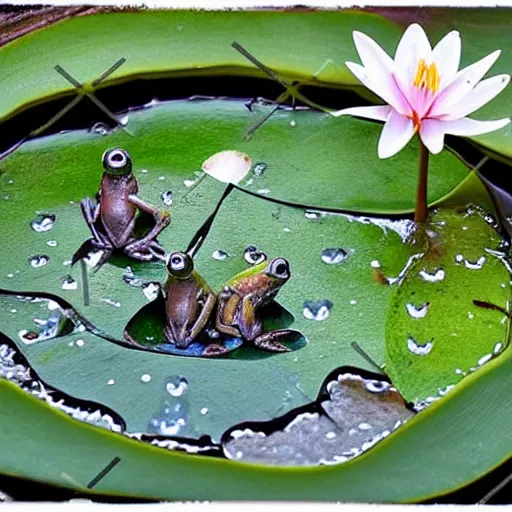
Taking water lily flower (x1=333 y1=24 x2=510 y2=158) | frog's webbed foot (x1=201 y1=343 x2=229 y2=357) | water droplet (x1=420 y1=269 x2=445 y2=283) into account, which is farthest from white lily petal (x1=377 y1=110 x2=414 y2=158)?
frog's webbed foot (x1=201 y1=343 x2=229 y2=357)

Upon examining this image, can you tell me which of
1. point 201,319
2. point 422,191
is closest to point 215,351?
point 201,319

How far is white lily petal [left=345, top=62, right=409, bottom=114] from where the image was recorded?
1053 millimetres

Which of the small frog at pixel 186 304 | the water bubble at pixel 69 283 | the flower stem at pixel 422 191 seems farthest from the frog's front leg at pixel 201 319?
the flower stem at pixel 422 191

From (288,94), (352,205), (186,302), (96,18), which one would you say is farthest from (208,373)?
(96,18)

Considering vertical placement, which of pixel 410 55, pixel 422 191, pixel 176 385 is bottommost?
pixel 176 385

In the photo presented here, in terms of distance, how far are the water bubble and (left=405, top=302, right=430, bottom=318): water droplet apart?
30cm

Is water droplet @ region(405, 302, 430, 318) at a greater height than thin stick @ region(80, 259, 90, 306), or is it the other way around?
water droplet @ region(405, 302, 430, 318)

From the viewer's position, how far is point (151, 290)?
3.46 feet

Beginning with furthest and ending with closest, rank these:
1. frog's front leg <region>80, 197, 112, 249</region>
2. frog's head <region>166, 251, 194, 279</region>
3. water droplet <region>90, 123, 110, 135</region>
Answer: water droplet <region>90, 123, 110, 135</region>, frog's front leg <region>80, 197, 112, 249</region>, frog's head <region>166, 251, 194, 279</region>

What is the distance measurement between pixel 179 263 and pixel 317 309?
5.4 inches

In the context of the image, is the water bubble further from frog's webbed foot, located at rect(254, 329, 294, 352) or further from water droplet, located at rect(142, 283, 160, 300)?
frog's webbed foot, located at rect(254, 329, 294, 352)

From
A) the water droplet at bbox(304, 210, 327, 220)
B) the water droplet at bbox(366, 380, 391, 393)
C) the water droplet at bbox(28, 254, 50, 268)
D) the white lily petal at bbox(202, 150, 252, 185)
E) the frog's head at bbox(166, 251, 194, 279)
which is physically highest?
the white lily petal at bbox(202, 150, 252, 185)

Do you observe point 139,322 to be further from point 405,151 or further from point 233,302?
point 405,151

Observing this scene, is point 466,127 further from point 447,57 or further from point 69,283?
point 69,283
